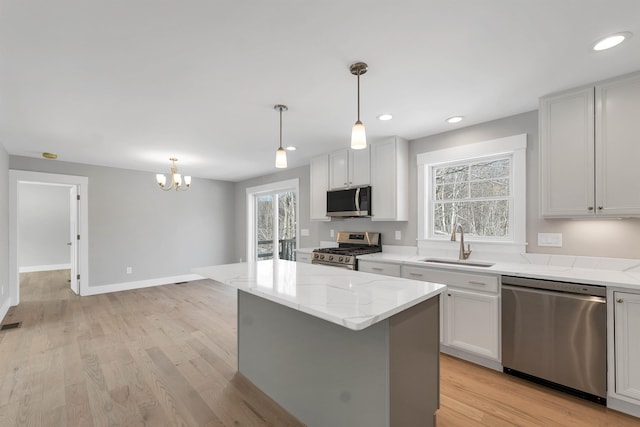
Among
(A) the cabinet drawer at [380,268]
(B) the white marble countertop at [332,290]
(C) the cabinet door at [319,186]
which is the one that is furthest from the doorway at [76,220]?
(A) the cabinet drawer at [380,268]

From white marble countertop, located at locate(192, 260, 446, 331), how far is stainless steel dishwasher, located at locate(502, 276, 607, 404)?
3.67 ft

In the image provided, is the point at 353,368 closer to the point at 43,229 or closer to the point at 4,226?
the point at 4,226

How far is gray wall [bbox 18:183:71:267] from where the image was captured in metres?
7.30

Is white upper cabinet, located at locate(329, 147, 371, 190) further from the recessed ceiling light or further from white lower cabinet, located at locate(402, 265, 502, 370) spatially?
the recessed ceiling light

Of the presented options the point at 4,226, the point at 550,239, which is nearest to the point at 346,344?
the point at 550,239

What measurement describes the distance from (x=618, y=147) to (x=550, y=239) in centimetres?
89

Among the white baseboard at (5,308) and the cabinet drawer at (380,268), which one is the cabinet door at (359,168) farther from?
the white baseboard at (5,308)

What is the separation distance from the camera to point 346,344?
161cm

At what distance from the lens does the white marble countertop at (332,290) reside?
3.97 feet

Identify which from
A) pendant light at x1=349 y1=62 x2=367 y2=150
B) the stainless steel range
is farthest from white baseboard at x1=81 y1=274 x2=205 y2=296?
pendant light at x1=349 y1=62 x2=367 y2=150

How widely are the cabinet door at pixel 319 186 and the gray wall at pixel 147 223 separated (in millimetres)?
3231

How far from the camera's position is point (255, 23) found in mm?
1520

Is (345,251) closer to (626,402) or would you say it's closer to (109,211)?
(626,402)

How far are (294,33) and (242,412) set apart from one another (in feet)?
8.04
